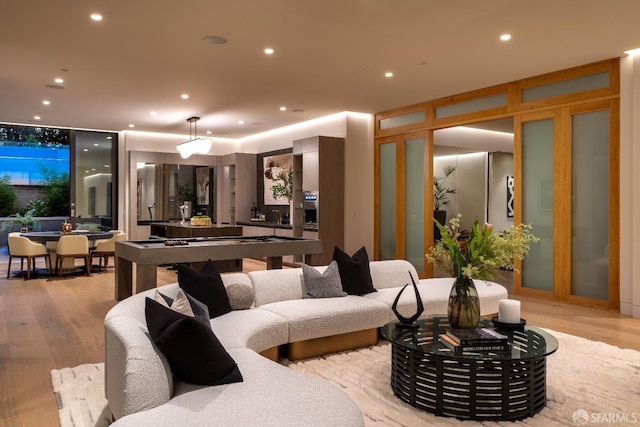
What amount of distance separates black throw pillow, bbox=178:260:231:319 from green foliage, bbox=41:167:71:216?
9079mm

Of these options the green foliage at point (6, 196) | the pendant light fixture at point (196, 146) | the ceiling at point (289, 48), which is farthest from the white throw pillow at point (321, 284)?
the green foliage at point (6, 196)

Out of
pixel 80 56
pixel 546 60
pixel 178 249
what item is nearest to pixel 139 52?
pixel 80 56

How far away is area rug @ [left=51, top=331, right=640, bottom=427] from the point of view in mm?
2870

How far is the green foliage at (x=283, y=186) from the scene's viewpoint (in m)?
10.5

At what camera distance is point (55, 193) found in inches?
454

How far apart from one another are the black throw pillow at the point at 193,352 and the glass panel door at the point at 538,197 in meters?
5.29

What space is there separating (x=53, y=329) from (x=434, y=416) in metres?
3.91

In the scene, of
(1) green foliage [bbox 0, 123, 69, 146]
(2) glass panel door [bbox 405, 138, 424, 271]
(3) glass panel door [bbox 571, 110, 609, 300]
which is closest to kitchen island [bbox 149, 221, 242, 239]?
(2) glass panel door [bbox 405, 138, 424, 271]

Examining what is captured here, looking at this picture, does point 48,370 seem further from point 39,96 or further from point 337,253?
point 39,96

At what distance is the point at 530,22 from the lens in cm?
462

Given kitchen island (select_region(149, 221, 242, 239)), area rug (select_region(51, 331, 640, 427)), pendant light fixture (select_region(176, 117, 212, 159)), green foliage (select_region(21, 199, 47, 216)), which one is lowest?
area rug (select_region(51, 331, 640, 427))

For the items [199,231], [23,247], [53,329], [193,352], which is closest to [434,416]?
[193,352]

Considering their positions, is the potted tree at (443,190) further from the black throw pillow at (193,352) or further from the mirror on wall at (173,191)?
the black throw pillow at (193,352)

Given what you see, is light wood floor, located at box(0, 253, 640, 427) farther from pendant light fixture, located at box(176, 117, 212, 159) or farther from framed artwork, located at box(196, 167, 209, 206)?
framed artwork, located at box(196, 167, 209, 206)
